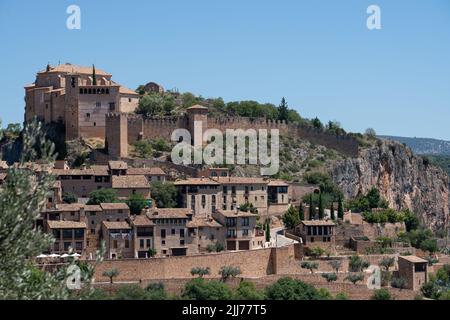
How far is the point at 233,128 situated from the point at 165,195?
13.7 metres

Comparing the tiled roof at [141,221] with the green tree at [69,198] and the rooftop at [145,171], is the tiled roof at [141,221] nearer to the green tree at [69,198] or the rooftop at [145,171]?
the green tree at [69,198]

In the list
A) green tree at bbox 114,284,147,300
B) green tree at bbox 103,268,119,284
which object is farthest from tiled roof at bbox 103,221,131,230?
green tree at bbox 114,284,147,300

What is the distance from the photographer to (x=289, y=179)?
5775 cm

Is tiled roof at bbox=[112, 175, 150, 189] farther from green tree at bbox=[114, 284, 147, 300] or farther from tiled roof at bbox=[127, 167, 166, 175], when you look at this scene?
green tree at bbox=[114, 284, 147, 300]

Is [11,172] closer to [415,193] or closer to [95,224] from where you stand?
[95,224]

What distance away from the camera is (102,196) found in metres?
46.9

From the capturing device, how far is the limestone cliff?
63.8 meters

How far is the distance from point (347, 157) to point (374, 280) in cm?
2097

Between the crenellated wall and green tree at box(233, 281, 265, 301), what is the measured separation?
1599cm

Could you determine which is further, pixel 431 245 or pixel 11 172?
pixel 431 245

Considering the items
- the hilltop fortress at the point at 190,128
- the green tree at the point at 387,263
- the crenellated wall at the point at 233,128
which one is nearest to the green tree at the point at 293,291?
the green tree at the point at 387,263

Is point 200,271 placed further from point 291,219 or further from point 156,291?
point 291,219
